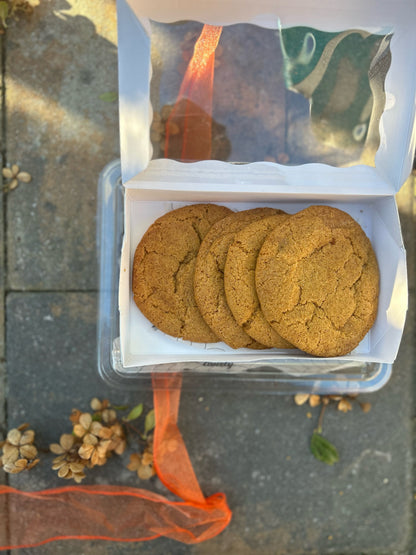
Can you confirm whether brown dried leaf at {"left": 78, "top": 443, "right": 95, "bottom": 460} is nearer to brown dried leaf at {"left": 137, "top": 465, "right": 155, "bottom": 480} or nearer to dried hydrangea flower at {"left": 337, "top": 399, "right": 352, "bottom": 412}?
brown dried leaf at {"left": 137, "top": 465, "right": 155, "bottom": 480}

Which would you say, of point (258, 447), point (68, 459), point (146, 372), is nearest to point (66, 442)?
point (68, 459)

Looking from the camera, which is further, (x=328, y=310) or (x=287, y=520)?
(x=287, y=520)

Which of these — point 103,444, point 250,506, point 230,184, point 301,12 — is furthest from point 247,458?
point 301,12

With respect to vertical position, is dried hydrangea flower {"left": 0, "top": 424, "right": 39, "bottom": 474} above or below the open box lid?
below

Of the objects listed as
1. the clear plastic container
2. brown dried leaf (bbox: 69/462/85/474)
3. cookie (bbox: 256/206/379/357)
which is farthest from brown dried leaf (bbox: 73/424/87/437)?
cookie (bbox: 256/206/379/357)

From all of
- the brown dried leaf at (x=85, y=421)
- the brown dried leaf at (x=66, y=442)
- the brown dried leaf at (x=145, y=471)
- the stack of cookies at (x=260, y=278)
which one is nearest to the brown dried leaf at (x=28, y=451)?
the brown dried leaf at (x=66, y=442)

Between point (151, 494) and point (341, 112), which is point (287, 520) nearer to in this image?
point (151, 494)

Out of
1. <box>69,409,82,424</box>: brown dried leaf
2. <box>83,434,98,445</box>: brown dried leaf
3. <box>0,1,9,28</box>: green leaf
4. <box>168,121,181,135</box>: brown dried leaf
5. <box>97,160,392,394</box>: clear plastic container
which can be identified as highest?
<box>0,1,9,28</box>: green leaf

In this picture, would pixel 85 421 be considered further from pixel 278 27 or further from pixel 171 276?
pixel 278 27
